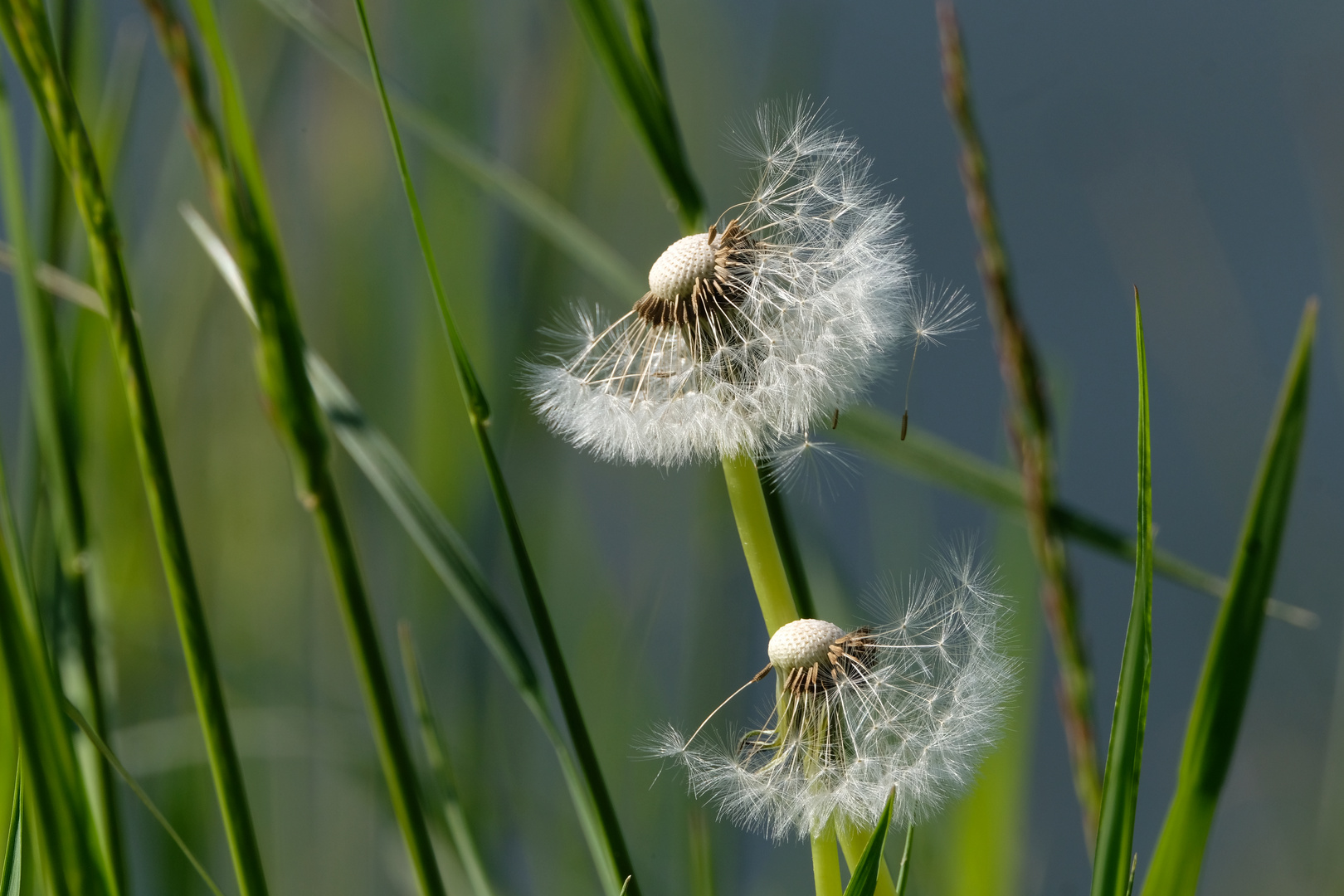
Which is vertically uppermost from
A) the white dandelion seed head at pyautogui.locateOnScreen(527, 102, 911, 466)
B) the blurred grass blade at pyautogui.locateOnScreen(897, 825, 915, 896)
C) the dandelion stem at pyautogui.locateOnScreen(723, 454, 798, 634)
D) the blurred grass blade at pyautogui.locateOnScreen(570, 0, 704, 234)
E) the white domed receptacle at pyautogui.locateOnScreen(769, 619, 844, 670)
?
the blurred grass blade at pyautogui.locateOnScreen(570, 0, 704, 234)

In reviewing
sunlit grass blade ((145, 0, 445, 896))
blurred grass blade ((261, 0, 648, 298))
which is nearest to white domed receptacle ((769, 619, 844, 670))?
sunlit grass blade ((145, 0, 445, 896))

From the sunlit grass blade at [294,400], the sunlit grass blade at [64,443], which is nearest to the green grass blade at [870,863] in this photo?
the sunlit grass blade at [294,400]

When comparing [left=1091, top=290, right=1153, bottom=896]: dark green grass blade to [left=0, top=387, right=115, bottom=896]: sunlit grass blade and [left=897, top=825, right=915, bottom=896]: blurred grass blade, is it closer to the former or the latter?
[left=897, top=825, right=915, bottom=896]: blurred grass blade

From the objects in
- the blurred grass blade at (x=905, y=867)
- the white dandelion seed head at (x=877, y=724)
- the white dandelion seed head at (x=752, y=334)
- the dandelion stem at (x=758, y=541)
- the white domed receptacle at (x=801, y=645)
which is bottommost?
the blurred grass blade at (x=905, y=867)

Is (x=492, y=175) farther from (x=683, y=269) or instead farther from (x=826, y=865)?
(x=826, y=865)

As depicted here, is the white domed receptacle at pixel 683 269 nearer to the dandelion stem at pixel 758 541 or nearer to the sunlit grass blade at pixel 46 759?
the dandelion stem at pixel 758 541

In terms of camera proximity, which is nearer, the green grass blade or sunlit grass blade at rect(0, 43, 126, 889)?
the green grass blade

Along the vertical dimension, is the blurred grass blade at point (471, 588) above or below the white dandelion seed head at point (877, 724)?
above
